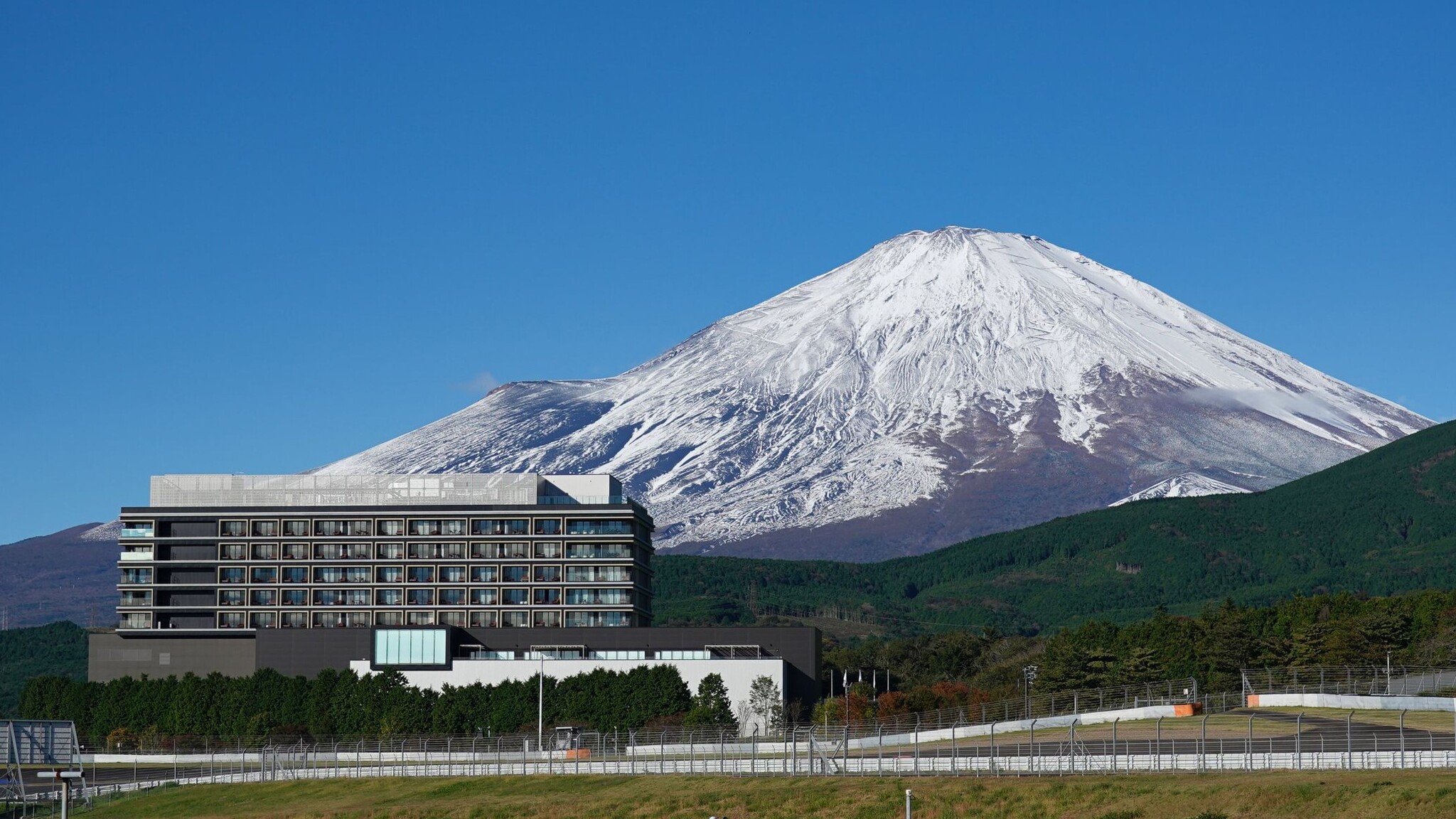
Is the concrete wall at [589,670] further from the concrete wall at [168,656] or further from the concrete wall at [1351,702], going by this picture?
the concrete wall at [1351,702]

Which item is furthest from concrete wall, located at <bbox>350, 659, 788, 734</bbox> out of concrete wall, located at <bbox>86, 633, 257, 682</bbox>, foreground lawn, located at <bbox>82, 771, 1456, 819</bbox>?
foreground lawn, located at <bbox>82, 771, 1456, 819</bbox>

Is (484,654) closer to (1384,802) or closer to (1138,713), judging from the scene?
(1138,713)

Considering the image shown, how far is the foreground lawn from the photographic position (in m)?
79.8

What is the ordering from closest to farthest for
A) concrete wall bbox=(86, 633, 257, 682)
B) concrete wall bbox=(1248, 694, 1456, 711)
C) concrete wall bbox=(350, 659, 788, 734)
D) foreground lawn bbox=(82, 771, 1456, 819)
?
foreground lawn bbox=(82, 771, 1456, 819) < concrete wall bbox=(1248, 694, 1456, 711) < concrete wall bbox=(350, 659, 788, 734) < concrete wall bbox=(86, 633, 257, 682)

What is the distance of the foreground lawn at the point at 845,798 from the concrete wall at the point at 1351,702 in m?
32.6

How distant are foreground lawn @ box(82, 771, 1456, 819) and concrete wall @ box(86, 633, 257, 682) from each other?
84658 mm

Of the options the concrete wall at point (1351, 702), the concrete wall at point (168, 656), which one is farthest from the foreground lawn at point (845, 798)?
the concrete wall at point (168, 656)

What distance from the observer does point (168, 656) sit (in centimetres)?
19700

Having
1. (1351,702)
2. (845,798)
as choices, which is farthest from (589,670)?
(845,798)

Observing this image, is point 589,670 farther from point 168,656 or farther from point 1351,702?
point 1351,702

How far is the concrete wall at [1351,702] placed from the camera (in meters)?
119

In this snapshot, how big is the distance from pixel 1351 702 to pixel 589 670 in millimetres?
75826

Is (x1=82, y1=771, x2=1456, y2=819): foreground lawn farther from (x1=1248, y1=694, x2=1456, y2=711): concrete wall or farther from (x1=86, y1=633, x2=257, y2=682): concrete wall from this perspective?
(x1=86, y1=633, x2=257, y2=682): concrete wall

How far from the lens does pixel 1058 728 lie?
406ft
